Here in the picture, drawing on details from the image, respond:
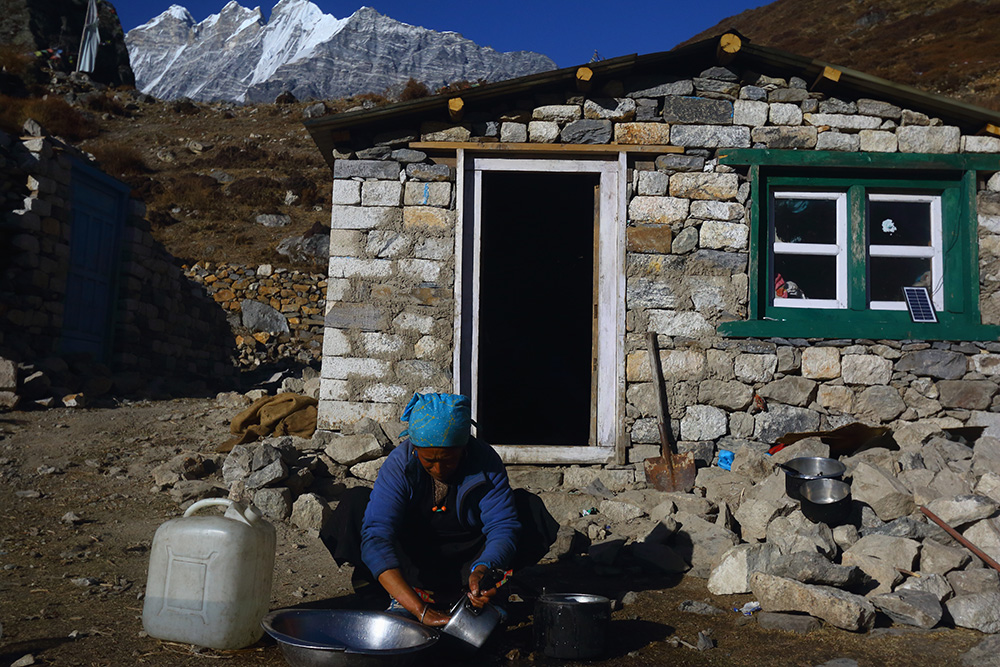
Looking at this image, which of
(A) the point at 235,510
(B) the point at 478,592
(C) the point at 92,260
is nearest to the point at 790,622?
(B) the point at 478,592

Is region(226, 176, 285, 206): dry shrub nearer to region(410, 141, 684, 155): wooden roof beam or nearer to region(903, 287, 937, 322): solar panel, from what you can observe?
region(410, 141, 684, 155): wooden roof beam

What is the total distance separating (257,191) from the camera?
2536 centimetres

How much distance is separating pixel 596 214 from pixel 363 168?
2.07m

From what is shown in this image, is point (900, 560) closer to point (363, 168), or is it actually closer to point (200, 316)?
point (363, 168)

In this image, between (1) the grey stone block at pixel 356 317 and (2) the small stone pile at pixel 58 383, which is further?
(2) the small stone pile at pixel 58 383

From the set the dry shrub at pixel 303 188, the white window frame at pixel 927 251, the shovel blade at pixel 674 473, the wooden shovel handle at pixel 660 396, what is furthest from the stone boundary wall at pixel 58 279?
the dry shrub at pixel 303 188

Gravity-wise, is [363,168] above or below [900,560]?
above

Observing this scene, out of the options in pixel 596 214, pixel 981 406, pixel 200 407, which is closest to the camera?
pixel 981 406

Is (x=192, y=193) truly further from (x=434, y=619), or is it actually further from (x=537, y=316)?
(x=434, y=619)

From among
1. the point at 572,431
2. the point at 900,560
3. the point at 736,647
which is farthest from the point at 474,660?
the point at 572,431

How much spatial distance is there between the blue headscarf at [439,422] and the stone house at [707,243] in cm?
287

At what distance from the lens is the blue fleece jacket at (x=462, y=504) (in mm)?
3172

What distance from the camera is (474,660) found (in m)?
3.07

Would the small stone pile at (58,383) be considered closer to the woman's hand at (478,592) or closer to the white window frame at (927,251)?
the woman's hand at (478,592)
